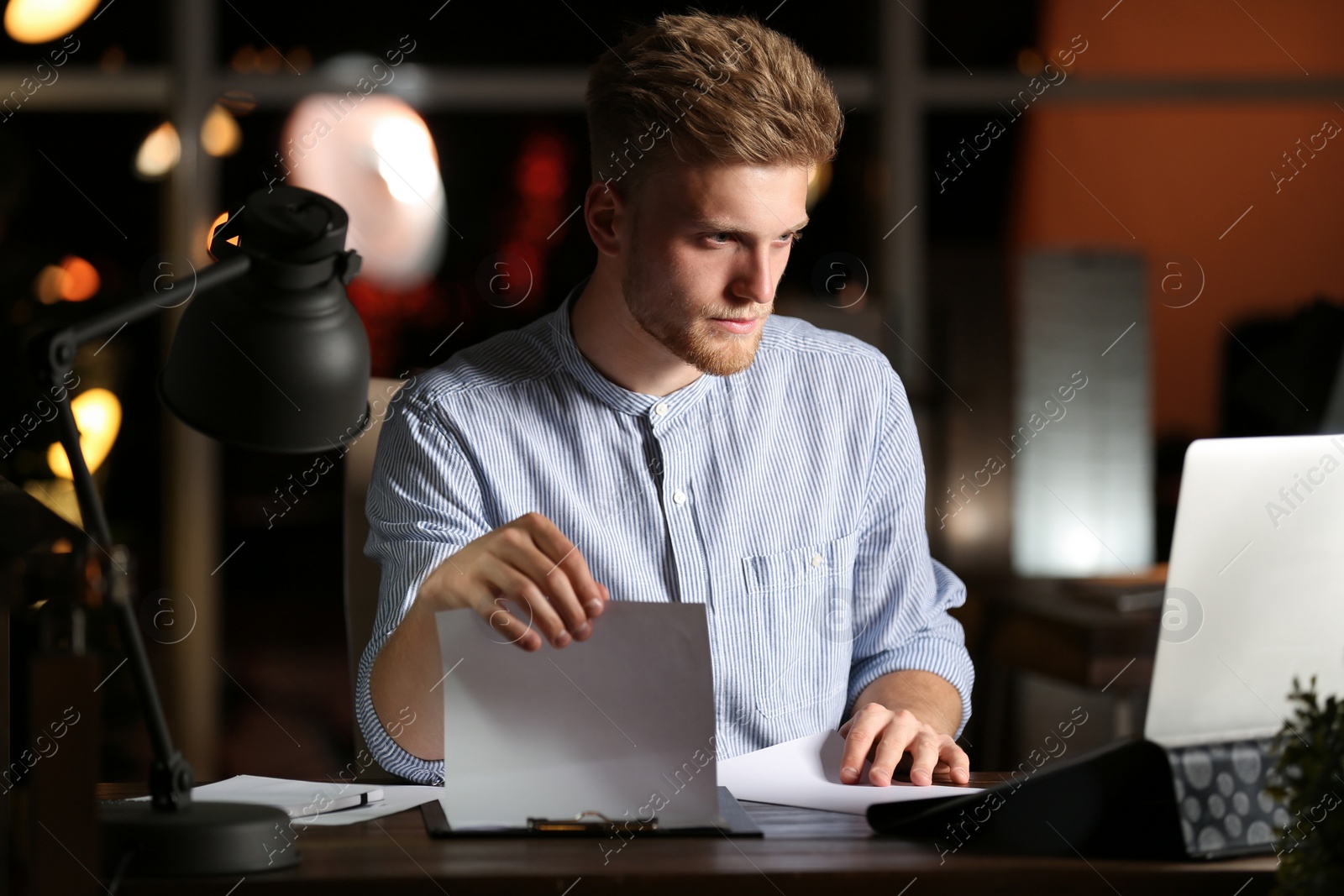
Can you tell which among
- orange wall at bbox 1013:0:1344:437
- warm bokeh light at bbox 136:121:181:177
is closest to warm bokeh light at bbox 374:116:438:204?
warm bokeh light at bbox 136:121:181:177

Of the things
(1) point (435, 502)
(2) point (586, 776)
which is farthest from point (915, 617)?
(2) point (586, 776)

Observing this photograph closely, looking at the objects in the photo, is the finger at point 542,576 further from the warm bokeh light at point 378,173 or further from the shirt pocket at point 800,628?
the warm bokeh light at point 378,173

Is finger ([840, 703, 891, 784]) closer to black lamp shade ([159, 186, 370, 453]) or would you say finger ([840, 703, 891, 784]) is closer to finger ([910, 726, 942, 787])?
finger ([910, 726, 942, 787])

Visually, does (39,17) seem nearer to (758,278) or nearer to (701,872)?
(758,278)

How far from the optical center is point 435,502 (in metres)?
Answer: 1.46

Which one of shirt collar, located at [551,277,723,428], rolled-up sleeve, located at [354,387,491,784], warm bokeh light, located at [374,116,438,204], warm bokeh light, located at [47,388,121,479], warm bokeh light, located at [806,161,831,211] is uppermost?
warm bokeh light, located at [374,116,438,204]

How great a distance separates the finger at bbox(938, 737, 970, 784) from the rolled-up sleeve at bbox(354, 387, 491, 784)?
1.62ft

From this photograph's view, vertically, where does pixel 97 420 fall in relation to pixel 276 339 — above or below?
above

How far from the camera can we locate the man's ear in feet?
5.23

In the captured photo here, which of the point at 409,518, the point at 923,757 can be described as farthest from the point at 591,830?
the point at 409,518

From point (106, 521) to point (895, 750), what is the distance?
0.69 m

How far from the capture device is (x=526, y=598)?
93 centimetres

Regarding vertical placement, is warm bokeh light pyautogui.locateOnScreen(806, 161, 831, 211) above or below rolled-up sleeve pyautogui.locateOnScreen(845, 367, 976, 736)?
above

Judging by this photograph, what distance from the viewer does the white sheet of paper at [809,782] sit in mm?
1050
